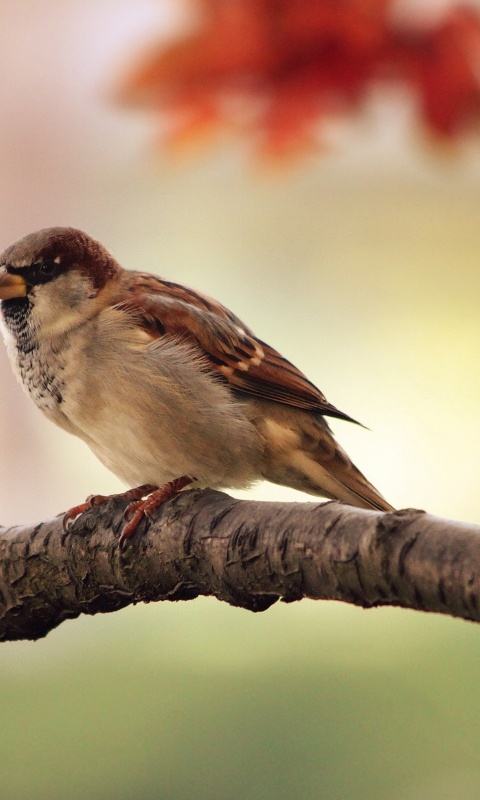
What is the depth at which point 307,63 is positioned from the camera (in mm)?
1788

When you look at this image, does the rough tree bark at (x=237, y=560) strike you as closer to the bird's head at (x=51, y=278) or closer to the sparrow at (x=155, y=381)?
the sparrow at (x=155, y=381)

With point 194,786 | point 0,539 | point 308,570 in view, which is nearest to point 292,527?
point 308,570

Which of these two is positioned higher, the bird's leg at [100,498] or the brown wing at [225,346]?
the brown wing at [225,346]

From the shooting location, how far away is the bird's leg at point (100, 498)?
3.79 feet

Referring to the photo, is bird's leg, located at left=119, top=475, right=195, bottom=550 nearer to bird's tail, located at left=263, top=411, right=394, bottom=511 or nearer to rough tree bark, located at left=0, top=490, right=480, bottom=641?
rough tree bark, located at left=0, top=490, right=480, bottom=641

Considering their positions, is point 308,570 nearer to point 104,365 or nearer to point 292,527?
point 292,527

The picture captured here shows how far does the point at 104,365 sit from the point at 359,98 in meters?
0.84

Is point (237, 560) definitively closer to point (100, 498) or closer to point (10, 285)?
point (100, 498)

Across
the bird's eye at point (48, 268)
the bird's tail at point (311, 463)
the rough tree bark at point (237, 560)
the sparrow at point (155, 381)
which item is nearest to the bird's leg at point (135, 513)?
the rough tree bark at point (237, 560)

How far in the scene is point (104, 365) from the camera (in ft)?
4.35

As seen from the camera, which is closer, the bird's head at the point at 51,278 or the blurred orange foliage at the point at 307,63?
the bird's head at the point at 51,278

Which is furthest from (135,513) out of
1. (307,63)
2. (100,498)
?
(307,63)

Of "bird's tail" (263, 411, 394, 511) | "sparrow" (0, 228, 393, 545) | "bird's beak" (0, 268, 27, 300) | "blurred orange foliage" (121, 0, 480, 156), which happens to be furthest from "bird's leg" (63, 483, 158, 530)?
"blurred orange foliage" (121, 0, 480, 156)

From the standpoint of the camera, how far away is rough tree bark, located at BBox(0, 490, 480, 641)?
735 millimetres
